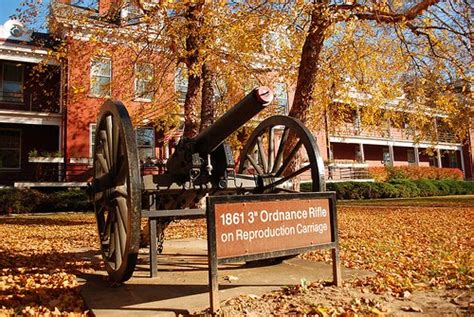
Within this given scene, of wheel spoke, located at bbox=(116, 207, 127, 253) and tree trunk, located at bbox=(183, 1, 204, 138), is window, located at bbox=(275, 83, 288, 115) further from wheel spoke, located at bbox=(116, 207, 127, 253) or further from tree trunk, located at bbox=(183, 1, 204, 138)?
wheel spoke, located at bbox=(116, 207, 127, 253)

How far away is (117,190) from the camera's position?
3.73 meters

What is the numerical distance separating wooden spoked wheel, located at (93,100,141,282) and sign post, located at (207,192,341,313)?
648 millimetres

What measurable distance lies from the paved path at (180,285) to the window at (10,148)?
17.5 metres

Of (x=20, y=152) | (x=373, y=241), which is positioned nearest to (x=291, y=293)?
(x=373, y=241)

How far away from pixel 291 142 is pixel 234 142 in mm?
5914

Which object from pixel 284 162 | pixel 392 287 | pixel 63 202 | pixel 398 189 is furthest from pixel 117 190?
pixel 398 189

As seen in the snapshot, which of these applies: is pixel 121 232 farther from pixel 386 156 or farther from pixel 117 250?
pixel 386 156

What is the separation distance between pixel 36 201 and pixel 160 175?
44.0 ft

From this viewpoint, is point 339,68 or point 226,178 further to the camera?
point 339,68

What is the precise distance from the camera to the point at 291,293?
11.5 ft

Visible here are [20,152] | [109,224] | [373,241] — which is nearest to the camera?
[109,224]

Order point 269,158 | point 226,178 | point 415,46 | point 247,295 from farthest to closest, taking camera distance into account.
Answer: point 415,46 → point 269,158 → point 226,178 → point 247,295

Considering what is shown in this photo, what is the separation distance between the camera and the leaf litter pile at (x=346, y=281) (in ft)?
10.4

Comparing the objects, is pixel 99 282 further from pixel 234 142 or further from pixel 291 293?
pixel 234 142
